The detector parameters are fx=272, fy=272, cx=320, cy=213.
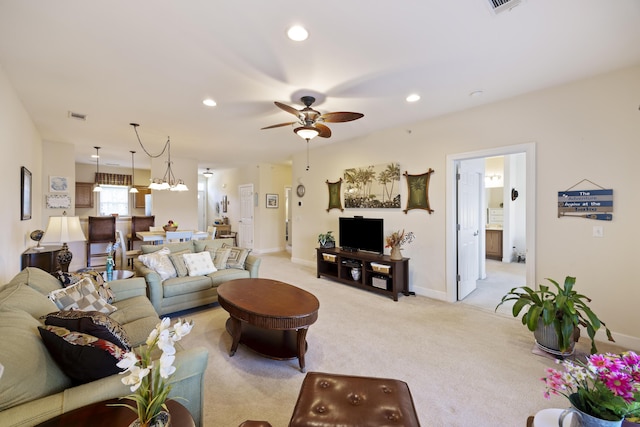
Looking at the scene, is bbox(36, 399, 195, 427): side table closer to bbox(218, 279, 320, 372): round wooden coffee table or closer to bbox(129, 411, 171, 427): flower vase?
bbox(129, 411, 171, 427): flower vase

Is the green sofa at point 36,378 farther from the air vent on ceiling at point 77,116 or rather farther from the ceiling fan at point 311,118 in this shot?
the air vent on ceiling at point 77,116

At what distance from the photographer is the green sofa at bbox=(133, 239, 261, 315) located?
3127 mm

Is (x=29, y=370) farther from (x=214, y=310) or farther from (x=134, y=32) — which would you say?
(x=214, y=310)

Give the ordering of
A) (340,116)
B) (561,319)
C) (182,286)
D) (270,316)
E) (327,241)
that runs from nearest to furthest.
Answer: (270,316) → (561,319) → (340,116) → (182,286) → (327,241)

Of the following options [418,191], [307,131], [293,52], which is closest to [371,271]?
[418,191]

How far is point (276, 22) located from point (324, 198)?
4.10 m

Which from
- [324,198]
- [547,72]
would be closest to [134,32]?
[547,72]

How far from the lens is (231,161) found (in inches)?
308

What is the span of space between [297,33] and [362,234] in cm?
332

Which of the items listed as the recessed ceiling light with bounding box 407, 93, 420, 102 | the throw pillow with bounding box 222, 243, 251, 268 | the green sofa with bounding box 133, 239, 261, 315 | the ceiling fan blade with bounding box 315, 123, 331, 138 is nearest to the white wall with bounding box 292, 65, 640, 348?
the recessed ceiling light with bounding box 407, 93, 420, 102

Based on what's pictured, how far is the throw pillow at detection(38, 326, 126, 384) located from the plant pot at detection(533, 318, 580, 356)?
333 cm

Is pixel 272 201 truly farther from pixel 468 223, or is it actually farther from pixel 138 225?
pixel 468 223

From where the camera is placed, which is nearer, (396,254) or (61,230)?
(61,230)

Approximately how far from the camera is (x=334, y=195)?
564 cm
